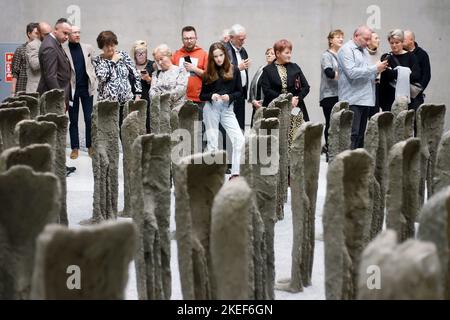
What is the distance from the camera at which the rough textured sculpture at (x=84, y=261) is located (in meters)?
2.71

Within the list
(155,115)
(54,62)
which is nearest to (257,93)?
(155,115)

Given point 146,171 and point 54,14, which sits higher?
point 54,14

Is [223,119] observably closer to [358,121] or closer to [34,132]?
[358,121]

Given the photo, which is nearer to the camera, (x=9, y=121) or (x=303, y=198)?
(x=303, y=198)

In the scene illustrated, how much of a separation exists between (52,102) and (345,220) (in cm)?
435

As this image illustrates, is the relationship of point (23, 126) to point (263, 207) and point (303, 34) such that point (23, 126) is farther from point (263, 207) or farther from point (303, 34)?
point (303, 34)

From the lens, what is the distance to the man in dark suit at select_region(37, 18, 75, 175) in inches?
354

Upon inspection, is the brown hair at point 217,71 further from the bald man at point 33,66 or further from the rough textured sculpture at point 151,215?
the rough textured sculpture at point 151,215

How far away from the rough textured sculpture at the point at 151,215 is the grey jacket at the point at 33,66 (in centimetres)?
509

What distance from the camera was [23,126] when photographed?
5418mm

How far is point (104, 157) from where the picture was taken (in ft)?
24.0

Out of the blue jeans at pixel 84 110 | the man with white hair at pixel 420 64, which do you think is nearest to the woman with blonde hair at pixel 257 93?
the man with white hair at pixel 420 64

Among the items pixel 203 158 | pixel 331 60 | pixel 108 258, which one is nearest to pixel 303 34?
pixel 331 60
